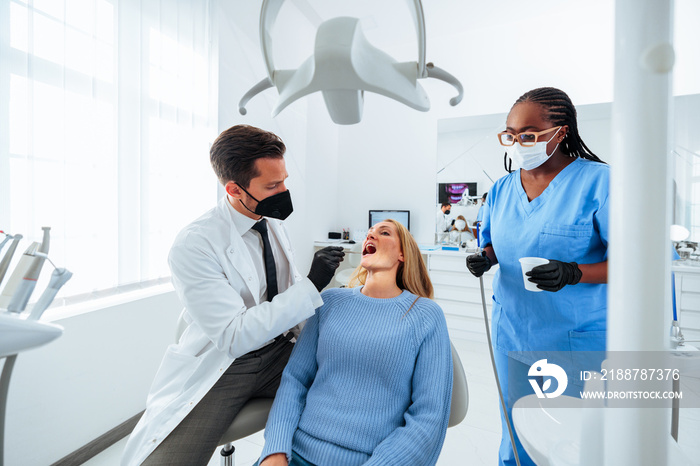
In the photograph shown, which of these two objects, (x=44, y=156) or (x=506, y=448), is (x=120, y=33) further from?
(x=506, y=448)

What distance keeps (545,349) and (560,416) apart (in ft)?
2.17

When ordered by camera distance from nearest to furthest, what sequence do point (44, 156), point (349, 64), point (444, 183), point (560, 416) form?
point (349, 64) < point (560, 416) < point (44, 156) < point (444, 183)

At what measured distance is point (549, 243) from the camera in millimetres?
1117

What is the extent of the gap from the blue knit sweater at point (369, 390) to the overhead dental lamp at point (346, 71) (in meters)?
0.70

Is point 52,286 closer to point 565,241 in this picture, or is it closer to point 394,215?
point 565,241

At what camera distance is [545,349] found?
1.12m

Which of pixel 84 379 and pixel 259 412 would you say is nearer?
pixel 259 412

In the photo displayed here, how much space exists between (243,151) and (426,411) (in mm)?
987

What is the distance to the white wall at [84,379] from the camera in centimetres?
141

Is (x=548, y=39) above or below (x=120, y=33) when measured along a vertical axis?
above

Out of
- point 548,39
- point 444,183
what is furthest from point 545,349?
point 548,39

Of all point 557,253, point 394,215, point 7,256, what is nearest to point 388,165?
point 394,215

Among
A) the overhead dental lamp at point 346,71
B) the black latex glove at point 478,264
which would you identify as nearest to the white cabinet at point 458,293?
the black latex glove at point 478,264

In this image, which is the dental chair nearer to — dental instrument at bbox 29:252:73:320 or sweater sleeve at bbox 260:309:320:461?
sweater sleeve at bbox 260:309:320:461
